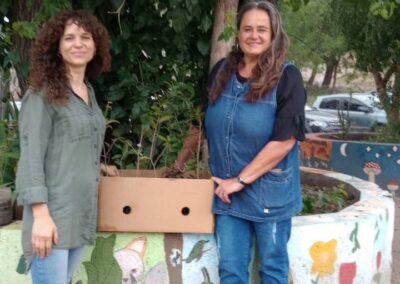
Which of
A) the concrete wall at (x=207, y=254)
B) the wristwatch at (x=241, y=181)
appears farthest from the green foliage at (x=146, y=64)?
the wristwatch at (x=241, y=181)

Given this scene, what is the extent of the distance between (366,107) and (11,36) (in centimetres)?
1665

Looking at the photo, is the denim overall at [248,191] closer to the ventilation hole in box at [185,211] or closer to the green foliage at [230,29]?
the ventilation hole in box at [185,211]

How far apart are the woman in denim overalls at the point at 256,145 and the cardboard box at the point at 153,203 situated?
0.29 feet

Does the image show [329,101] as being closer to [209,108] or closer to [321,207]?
[321,207]

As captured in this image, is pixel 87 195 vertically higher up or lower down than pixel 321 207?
higher up

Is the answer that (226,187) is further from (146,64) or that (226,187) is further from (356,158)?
(356,158)

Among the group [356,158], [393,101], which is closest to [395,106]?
[393,101]

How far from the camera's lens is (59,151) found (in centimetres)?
260

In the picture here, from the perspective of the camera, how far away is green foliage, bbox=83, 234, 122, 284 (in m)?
3.39

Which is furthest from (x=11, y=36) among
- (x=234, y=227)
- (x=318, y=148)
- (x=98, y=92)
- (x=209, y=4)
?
(x=318, y=148)

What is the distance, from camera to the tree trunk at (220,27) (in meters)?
4.29

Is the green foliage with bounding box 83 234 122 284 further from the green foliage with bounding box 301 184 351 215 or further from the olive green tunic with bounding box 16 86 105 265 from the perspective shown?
the green foliage with bounding box 301 184 351 215

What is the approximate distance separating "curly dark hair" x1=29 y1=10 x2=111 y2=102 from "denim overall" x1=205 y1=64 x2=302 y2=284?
67 centimetres

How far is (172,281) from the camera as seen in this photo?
11.4ft
